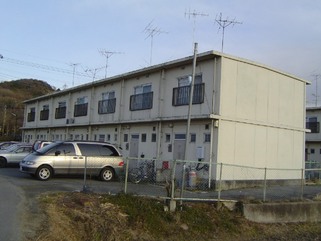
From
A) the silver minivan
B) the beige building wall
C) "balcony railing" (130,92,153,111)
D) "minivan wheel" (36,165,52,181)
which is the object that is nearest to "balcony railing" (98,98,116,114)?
"balcony railing" (130,92,153,111)

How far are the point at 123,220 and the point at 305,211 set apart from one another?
25.3 feet

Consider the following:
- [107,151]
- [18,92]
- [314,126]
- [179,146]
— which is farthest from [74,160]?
[18,92]

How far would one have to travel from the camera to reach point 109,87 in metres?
28.3

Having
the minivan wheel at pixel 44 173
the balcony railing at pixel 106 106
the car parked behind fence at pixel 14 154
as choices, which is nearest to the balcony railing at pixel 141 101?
the balcony railing at pixel 106 106

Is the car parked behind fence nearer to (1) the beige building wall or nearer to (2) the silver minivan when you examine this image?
(2) the silver minivan

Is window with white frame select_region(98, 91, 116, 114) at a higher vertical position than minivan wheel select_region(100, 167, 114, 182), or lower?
higher

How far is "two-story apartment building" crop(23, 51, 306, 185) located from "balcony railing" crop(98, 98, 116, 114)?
7 centimetres

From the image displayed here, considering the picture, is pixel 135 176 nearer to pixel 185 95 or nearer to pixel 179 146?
pixel 179 146

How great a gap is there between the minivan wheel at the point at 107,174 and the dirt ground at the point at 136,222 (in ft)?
20.5

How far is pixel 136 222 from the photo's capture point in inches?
477

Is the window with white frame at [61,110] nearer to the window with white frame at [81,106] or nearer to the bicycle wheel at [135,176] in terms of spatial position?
the window with white frame at [81,106]

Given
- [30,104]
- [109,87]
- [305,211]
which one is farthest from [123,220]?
[30,104]

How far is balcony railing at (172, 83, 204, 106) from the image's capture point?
20.1 meters

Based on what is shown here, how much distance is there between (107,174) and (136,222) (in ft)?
27.2
